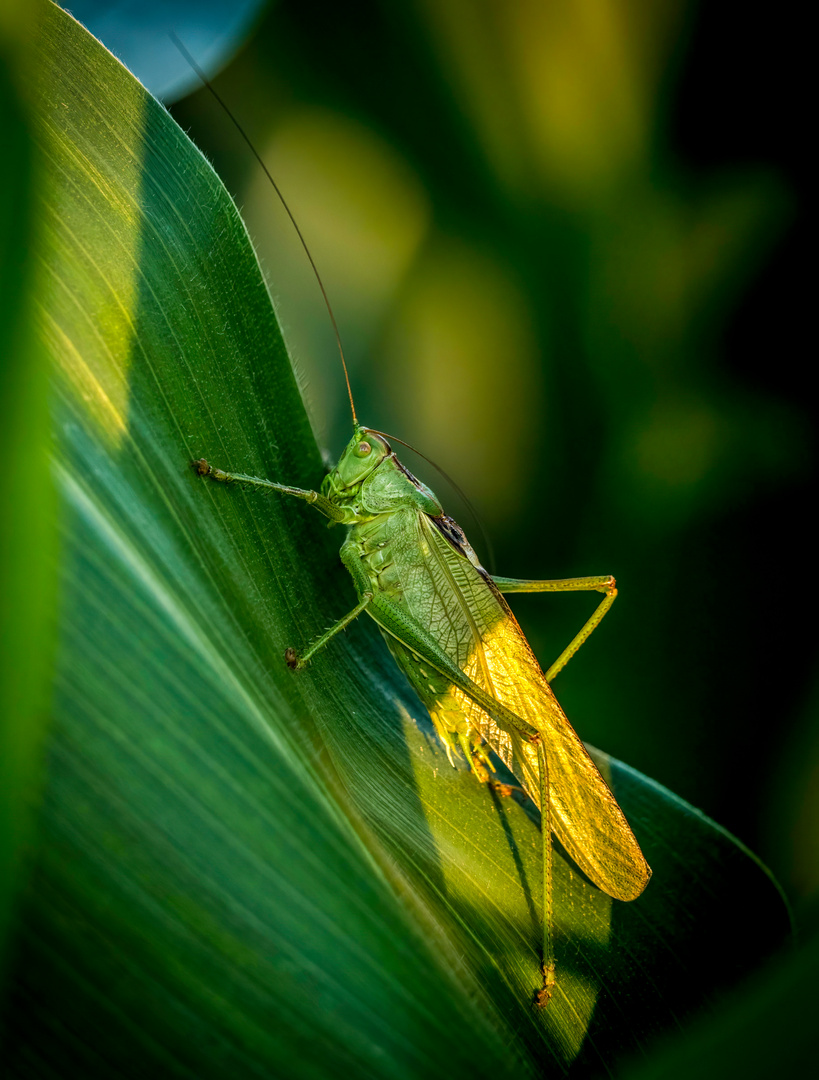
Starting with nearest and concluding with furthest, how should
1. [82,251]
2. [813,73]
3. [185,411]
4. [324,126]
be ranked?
1. [82,251]
2. [185,411]
3. [813,73]
4. [324,126]

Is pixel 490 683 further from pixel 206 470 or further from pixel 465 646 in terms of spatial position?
pixel 206 470

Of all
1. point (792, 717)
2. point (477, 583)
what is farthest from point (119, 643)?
point (792, 717)

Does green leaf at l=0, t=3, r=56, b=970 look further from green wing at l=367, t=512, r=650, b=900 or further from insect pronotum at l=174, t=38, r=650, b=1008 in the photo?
green wing at l=367, t=512, r=650, b=900

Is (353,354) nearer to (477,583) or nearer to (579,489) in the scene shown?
(579,489)

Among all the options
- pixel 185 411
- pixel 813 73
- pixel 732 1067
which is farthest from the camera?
pixel 813 73

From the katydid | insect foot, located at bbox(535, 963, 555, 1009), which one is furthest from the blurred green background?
insect foot, located at bbox(535, 963, 555, 1009)

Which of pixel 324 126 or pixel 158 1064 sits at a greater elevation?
pixel 324 126

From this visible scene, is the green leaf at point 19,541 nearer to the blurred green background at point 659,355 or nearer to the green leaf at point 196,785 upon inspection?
the green leaf at point 196,785
